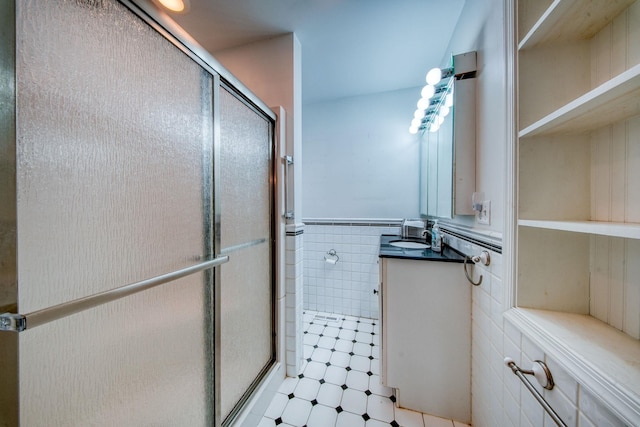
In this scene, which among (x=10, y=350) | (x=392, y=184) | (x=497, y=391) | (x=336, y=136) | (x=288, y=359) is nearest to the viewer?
(x=10, y=350)

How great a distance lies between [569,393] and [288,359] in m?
1.39

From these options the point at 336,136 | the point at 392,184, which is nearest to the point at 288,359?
the point at 392,184

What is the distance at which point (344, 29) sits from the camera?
146 centimetres

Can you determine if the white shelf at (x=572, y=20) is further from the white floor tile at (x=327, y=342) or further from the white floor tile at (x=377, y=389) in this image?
the white floor tile at (x=327, y=342)

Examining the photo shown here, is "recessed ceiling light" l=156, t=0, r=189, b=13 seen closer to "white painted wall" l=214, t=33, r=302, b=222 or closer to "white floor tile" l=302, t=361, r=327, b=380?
"white painted wall" l=214, t=33, r=302, b=222

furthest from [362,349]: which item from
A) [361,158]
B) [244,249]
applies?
[361,158]

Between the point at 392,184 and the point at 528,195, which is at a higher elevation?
the point at 392,184

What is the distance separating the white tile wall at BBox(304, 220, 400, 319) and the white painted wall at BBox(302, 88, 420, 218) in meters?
0.16

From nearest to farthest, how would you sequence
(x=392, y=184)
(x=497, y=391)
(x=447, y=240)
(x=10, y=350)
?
(x=10, y=350), (x=497, y=391), (x=447, y=240), (x=392, y=184)

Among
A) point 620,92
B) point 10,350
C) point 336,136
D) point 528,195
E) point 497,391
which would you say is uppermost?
point 336,136

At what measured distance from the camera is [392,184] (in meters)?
2.25

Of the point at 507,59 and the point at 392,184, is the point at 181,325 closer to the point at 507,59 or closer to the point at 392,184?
the point at 507,59

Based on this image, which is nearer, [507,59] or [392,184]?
[507,59]

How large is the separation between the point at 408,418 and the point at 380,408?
151mm
